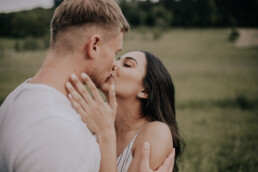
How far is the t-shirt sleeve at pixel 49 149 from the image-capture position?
1553mm

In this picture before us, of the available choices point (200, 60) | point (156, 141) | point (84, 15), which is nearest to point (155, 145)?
point (156, 141)

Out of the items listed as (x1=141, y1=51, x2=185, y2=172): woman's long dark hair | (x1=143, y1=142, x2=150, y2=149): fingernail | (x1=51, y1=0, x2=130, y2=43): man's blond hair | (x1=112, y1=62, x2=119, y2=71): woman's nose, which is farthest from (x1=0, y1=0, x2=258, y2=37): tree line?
(x1=51, y1=0, x2=130, y2=43): man's blond hair

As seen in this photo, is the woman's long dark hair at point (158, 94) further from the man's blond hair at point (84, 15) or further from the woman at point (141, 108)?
the man's blond hair at point (84, 15)

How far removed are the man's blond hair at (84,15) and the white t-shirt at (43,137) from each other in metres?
0.66

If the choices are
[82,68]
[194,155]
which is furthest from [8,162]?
[194,155]

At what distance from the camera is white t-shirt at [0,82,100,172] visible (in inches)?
61.4

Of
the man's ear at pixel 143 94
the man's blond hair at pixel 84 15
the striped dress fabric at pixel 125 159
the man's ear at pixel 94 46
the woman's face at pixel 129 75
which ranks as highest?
the man's blond hair at pixel 84 15

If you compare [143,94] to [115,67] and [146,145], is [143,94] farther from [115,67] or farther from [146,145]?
[146,145]

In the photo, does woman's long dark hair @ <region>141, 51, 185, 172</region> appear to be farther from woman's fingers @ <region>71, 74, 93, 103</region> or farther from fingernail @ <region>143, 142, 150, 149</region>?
Result: woman's fingers @ <region>71, 74, 93, 103</region>

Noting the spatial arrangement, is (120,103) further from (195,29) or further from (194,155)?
(195,29)

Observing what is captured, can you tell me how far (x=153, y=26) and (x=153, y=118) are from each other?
47.7 metres

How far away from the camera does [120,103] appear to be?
3543 mm

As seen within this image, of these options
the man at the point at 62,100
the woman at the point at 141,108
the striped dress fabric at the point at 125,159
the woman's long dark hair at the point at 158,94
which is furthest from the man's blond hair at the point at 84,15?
the striped dress fabric at the point at 125,159

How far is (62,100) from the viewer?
1.85 m
